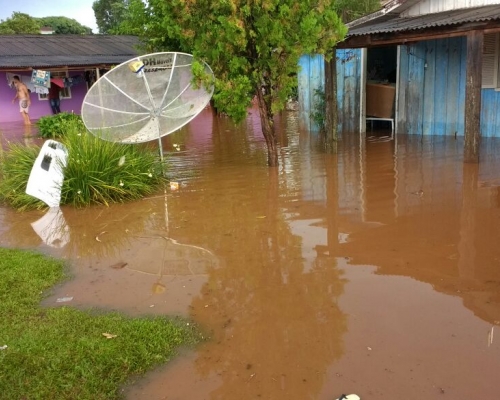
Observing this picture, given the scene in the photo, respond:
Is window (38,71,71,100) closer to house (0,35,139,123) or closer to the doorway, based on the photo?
house (0,35,139,123)

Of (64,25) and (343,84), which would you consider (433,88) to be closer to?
(343,84)

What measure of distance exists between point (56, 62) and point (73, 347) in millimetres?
18498

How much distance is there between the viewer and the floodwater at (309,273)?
350 cm

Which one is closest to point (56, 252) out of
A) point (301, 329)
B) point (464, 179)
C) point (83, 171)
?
point (83, 171)

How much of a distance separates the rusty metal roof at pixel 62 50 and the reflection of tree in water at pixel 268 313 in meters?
15.9

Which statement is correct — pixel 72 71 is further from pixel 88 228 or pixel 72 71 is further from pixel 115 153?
pixel 88 228

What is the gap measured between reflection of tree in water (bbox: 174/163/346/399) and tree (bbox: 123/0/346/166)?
3.37 metres

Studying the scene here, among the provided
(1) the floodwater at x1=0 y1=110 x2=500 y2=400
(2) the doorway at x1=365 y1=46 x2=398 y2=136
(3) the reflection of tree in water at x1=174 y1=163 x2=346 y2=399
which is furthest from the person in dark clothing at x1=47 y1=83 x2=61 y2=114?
(3) the reflection of tree in water at x1=174 y1=163 x2=346 y2=399

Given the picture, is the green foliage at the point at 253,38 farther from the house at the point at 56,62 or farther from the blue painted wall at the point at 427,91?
the house at the point at 56,62

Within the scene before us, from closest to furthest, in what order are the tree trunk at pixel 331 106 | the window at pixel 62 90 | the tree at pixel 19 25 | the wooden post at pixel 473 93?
the wooden post at pixel 473 93 → the tree trunk at pixel 331 106 → the window at pixel 62 90 → the tree at pixel 19 25

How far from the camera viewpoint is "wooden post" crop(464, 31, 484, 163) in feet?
28.8

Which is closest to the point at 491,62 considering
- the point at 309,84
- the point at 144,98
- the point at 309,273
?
the point at 309,84

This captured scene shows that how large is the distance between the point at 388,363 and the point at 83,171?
5843mm

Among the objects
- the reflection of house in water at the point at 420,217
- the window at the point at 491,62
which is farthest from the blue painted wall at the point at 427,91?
the reflection of house in water at the point at 420,217
